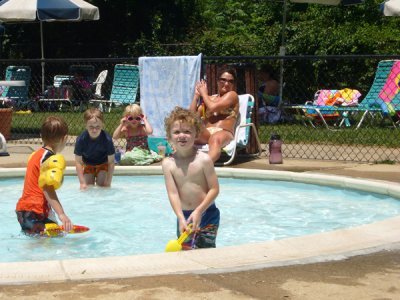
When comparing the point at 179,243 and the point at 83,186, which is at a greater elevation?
the point at 179,243

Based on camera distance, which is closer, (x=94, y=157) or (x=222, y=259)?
(x=222, y=259)

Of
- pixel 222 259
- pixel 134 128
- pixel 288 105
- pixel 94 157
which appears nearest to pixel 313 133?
pixel 288 105

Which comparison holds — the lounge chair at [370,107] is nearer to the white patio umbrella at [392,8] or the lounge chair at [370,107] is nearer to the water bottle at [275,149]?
the white patio umbrella at [392,8]

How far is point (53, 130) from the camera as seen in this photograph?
20.0 ft

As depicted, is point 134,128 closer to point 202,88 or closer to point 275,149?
point 202,88

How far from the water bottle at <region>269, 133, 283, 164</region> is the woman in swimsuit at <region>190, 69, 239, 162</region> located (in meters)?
0.48

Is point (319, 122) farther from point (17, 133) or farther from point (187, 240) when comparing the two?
point (187, 240)

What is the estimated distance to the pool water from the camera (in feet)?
21.0

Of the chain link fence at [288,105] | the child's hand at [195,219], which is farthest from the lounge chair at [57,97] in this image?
the child's hand at [195,219]

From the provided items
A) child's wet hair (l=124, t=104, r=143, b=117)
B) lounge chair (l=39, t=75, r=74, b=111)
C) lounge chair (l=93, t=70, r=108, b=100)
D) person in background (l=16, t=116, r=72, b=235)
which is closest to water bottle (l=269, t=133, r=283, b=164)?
child's wet hair (l=124, t=104, r=143, b=117)

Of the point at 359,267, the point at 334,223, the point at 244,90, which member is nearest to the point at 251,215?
the point at 334,223

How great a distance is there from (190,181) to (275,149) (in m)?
4.72

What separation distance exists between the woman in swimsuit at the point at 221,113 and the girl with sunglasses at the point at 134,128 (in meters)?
0.70

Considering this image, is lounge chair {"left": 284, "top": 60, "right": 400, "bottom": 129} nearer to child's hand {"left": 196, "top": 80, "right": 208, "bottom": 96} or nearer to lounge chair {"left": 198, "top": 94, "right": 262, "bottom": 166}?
lounge chair {"left": 198, "top": 94, "right": 262, "bottom": 166}
